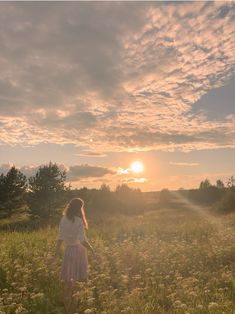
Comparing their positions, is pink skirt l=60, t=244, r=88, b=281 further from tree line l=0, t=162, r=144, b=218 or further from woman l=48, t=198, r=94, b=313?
tree line l=0, t=162, r=144, b=218

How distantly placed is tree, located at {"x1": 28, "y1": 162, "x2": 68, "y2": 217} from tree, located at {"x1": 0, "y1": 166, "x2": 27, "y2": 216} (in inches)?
209

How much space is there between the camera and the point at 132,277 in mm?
8734

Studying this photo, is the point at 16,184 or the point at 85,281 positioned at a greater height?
the point at 16,184

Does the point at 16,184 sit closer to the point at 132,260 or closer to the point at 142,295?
the point at 132,260

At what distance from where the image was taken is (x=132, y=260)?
1156 centimetres

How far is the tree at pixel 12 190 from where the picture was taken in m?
48.8

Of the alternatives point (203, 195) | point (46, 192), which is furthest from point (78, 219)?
point (203, 195)

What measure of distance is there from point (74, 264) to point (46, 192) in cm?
3620

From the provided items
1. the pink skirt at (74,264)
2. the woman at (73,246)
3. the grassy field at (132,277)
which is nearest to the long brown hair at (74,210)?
the woman at (73,246)

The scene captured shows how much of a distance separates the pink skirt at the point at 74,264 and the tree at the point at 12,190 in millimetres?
42187

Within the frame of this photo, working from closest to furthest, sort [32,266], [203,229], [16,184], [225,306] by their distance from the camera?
[225,306] → [32,266] → [203,229] → [16,184]

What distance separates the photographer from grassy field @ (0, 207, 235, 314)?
24.0 ft

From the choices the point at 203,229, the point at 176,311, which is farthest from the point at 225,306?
the point at 203,229

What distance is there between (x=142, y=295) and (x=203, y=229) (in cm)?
983
